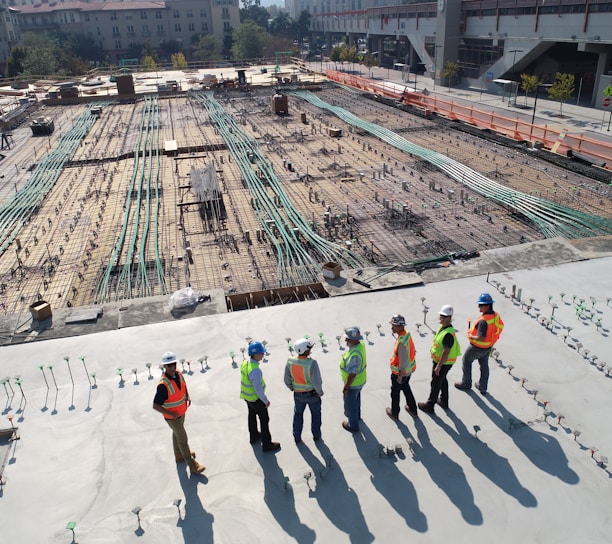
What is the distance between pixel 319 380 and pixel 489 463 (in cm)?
189

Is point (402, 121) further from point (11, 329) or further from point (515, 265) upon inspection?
point (11, 329)

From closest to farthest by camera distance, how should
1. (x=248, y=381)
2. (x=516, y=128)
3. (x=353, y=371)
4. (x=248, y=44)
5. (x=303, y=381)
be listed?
(x=248, y=381) → (x=303, y=381) → (x=353, y=371) → (x=516, y=128) → (x=248, y=44)

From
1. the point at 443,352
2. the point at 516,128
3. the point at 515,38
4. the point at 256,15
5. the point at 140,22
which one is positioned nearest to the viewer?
the point at 443,352

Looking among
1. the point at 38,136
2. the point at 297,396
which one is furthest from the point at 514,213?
the point at 38,136

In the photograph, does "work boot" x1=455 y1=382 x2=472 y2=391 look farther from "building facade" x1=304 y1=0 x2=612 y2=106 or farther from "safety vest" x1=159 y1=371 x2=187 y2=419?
"building facade" x1=304 y1=0 x2=612 y2=106

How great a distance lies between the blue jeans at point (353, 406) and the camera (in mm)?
5410

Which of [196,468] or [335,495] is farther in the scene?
[196,468]

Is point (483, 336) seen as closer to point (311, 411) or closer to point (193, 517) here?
point (311, 411)

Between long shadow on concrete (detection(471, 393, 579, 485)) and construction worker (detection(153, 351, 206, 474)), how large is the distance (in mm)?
3206

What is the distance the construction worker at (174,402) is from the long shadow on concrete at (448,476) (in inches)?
88.3

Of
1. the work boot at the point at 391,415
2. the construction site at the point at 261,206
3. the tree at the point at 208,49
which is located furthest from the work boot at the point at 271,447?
the tree at the point at 208,49

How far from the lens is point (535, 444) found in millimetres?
5422

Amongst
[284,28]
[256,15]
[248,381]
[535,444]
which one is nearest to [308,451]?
[248,381]

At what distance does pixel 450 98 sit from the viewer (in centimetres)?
3778
